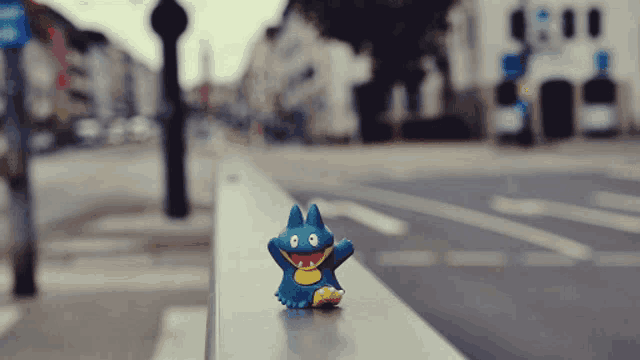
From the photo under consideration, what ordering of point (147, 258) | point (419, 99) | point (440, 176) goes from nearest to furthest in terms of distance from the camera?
point (147, 258) < point (440, 176) < point (419, 99)

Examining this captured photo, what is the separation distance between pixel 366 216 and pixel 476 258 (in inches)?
150

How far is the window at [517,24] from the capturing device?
3603 cm

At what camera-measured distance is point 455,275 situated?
21.0ft

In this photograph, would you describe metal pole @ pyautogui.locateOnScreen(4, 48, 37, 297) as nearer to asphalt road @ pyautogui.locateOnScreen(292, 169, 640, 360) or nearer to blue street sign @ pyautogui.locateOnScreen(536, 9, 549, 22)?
asphalt road @ pyautogui.locateOnScreen(292, 169, 640, 360)

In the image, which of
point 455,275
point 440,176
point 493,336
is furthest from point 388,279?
point 440,176

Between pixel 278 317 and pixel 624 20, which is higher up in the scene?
pixel 624 20

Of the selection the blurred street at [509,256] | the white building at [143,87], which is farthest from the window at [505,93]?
the white building at [143,87]

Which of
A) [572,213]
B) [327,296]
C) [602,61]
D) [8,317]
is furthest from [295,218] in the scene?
[602,61]

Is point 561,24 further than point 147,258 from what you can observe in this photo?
Yes

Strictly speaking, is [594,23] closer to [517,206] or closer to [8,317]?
[517,206]

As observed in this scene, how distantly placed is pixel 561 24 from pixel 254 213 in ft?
113

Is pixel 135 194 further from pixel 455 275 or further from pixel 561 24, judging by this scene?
pixel 561 24

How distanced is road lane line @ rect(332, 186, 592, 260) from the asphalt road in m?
0.06

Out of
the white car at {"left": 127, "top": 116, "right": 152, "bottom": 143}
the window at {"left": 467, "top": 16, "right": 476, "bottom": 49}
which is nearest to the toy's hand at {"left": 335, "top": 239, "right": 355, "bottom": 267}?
the window at {"left": 467, "top": 16, "right": 476, "bottom": 49}
